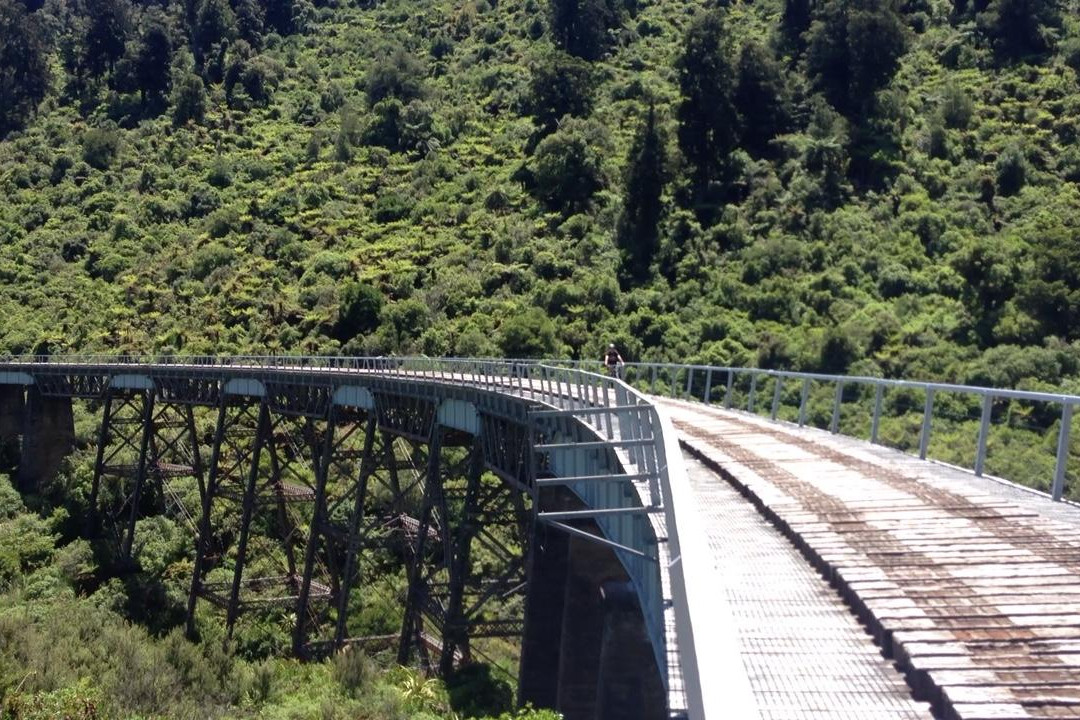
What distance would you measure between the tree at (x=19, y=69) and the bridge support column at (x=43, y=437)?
5840 cm

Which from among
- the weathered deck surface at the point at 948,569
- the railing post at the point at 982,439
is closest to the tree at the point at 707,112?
the railing post at the point at 982,439

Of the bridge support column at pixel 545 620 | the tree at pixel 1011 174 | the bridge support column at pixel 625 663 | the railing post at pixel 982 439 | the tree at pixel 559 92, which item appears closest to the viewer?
the railing post at pixel 982 439

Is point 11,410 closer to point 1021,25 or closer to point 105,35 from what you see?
point 1021,25

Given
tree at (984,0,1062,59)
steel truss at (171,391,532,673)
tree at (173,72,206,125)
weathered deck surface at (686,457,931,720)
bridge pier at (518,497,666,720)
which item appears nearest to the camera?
weathered deck surface at (686,457,931,720)

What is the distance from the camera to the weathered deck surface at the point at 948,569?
5414 mm

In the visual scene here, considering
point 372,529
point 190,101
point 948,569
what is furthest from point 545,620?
point 190,101

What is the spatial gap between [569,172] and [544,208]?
94.5 inches

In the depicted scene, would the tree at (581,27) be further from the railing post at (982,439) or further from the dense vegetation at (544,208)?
the railing post at (982,439)

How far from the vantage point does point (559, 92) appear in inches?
2867

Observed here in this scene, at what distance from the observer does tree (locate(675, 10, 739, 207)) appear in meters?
63.5

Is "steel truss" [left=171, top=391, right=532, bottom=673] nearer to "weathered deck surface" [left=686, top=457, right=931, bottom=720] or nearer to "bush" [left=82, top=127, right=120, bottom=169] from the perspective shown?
"weathered deck surface" [left=686, top=457, right=931, bottom=720]

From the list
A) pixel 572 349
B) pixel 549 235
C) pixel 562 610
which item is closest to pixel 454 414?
pixel 562 610

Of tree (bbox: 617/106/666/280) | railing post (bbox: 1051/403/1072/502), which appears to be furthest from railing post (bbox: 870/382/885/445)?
tree (bbox: 617/106/666/280)

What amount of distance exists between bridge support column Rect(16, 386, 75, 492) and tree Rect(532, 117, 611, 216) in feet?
92.8
